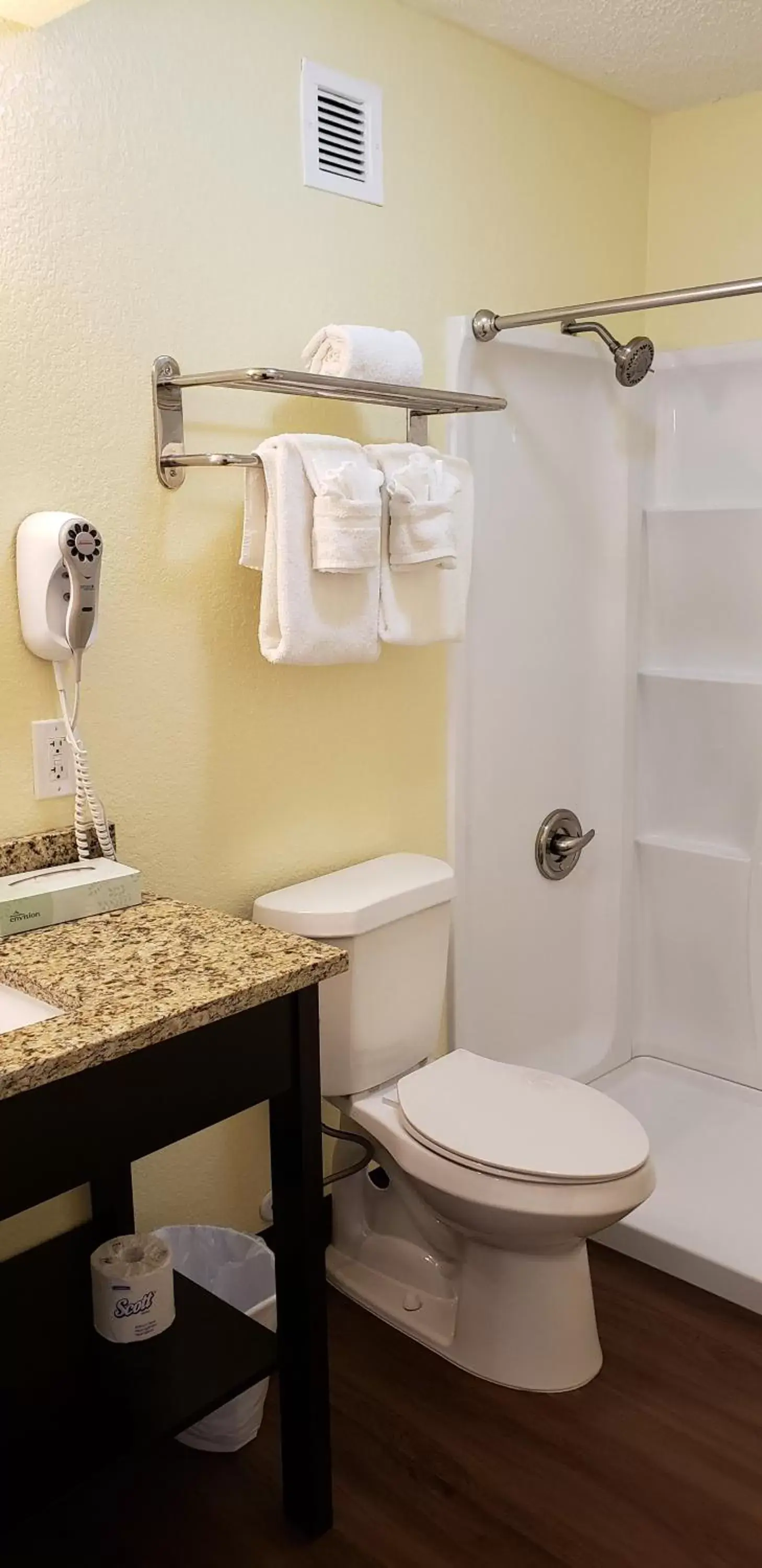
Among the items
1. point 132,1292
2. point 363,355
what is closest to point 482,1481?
point 132,1292

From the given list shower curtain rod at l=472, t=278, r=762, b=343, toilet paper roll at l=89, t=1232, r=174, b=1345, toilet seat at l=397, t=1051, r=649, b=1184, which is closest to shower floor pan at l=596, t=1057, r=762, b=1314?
toilet seat at l=397, t=1051, r=649, b=1184

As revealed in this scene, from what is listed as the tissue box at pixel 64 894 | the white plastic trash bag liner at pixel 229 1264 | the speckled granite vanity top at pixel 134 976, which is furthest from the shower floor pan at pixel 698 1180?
→ the tissue box at pixel 64 894

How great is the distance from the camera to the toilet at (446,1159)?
1851 mm

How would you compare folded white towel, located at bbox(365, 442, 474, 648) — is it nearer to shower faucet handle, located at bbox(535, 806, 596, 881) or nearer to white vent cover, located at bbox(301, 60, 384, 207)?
white vent cover, located at bbox(301, 60, 384, 207)

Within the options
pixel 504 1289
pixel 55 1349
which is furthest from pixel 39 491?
pixel 504 1289

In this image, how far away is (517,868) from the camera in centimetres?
271

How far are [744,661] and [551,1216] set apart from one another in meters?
1.49

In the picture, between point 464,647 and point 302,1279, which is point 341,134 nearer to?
point 464,647

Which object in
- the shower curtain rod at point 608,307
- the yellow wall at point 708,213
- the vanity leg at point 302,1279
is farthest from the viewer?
the yellow wall at point 708,213

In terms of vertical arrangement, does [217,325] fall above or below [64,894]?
above

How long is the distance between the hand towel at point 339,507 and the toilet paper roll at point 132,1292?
102 cm

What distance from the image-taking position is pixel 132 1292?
1.67m

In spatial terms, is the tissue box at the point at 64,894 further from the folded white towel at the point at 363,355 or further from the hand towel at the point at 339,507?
the folded white towel at the point at 363,355

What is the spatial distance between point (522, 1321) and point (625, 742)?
4.62 feet
